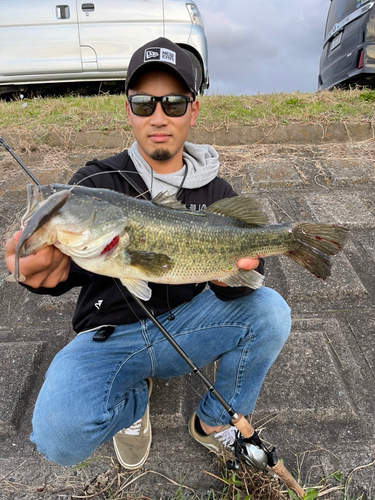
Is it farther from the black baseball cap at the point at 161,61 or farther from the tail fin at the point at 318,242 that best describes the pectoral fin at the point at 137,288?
the black baseball cap at the point at 161,61

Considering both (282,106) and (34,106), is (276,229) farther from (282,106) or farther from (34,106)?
→ (34,106)

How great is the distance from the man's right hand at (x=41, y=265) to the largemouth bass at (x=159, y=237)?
2.5 inches

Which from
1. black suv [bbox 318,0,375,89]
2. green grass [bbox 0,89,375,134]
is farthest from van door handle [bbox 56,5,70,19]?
black suv [bbox 318,0,375,89]

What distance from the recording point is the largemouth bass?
65.3 inches

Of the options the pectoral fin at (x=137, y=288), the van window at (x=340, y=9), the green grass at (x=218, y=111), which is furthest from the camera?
the van window at (x=340, y=9)

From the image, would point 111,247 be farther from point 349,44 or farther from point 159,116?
point 349,44

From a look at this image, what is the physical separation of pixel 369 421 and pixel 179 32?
747cm

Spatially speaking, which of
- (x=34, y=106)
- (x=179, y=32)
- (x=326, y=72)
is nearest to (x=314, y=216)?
(x=179, y=32)

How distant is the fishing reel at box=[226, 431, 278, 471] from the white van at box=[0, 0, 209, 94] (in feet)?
24.3

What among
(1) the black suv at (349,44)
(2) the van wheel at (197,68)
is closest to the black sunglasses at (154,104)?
(2) the van wheel at (197,68)

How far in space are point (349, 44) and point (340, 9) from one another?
5.21 feet

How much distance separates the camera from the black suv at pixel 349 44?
7.10 metres

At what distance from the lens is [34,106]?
23.0ft

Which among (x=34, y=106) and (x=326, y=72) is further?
(x=326, y=72)
